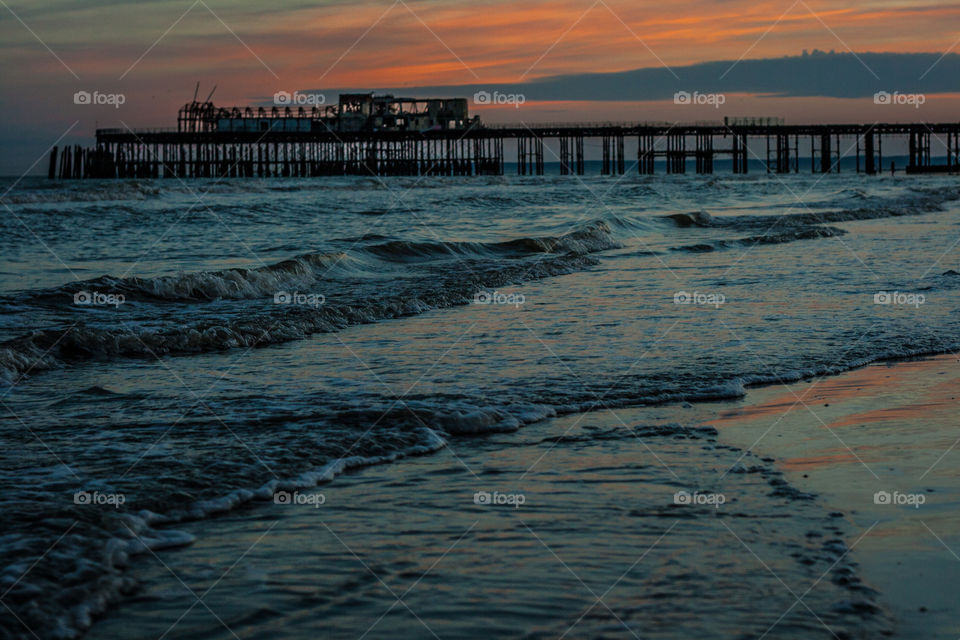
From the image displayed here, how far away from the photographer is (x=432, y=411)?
627 centimetres

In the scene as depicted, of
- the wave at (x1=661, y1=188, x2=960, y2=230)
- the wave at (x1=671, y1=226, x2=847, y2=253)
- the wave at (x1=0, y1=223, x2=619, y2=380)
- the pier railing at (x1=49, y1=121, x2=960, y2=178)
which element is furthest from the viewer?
the pier railing at (x1=49, y1=121, x2=960, y2=178)

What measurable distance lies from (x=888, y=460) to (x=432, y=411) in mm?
2619

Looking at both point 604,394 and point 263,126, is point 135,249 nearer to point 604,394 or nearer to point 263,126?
point 604,394

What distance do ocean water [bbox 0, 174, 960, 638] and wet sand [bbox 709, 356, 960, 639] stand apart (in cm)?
17

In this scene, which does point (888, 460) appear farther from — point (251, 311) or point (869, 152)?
point (869, 152)

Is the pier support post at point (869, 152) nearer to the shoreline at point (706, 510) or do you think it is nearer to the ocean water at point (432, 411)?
the ocean water at point (432, 411)

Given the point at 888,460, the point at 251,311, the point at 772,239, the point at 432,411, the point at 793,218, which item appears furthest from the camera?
the point at 793,218

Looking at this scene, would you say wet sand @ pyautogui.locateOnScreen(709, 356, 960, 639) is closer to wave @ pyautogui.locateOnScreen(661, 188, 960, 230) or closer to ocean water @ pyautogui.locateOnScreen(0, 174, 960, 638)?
ocean water @ pyautogui.locateOnScreen(0, 174, 960, 638)

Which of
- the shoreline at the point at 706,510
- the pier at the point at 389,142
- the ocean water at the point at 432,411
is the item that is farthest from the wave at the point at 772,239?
the pier at the point at 389,142

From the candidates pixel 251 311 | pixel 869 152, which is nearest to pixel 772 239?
pixel 251 311

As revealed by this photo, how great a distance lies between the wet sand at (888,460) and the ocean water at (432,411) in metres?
0.17

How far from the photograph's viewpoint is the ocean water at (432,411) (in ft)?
11.9

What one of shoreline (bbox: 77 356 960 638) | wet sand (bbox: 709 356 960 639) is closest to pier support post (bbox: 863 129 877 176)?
wet sand (bbox: 709 356 960 639)

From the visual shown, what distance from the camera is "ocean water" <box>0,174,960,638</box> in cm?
364
